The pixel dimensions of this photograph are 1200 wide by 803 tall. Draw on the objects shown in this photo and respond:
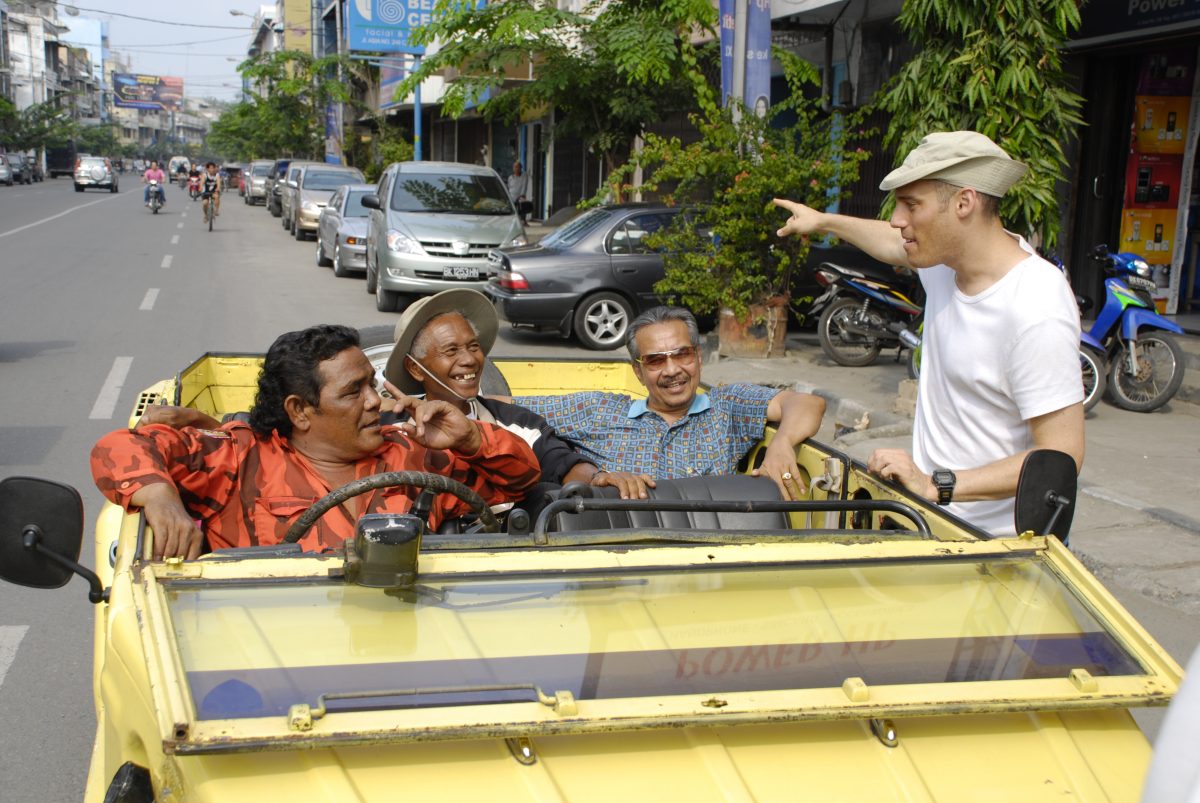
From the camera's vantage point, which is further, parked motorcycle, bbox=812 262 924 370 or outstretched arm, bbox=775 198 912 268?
parked motorcycle, bbox=812 262 924 370

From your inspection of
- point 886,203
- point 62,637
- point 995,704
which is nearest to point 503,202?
point 886,203

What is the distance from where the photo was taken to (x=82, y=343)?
11.6 metres

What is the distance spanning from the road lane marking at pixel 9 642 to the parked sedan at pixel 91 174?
57.0m

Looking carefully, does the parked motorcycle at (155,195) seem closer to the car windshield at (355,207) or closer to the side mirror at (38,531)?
the car windshield at (355,207)

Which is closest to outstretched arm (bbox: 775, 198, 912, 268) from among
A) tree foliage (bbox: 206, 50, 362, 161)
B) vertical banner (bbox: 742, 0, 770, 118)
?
vertical banner (bbox: 742, 0, 770, 118)

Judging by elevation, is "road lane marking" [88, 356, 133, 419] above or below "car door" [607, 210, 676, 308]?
below

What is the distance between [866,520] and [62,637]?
11.1ft

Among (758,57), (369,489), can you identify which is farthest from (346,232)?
(369,489)

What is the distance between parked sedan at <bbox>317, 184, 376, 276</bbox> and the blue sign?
10411mm

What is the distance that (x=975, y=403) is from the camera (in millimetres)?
3090

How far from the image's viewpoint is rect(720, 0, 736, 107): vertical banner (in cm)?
1117

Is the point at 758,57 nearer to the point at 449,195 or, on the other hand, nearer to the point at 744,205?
the point at 744,205

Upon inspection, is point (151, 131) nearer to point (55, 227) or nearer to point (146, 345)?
point (55, 227)

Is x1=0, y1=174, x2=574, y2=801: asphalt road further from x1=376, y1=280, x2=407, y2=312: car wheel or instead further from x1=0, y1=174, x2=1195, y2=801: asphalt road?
x1=376, y1=280, x2=407, y2=312: car wheel
